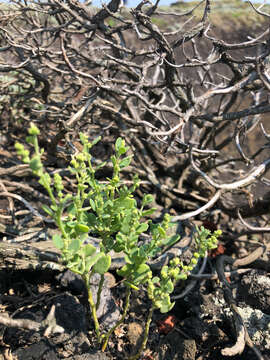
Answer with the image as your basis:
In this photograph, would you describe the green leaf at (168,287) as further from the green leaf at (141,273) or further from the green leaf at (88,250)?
the green leaf at (88,250)

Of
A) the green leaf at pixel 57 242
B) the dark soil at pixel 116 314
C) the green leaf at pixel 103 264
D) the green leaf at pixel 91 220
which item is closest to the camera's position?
the green leaf at pixel 57 242

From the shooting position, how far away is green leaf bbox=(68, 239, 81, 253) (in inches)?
37.3

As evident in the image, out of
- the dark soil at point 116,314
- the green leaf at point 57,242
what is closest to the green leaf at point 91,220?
the green leaf at point 57,242

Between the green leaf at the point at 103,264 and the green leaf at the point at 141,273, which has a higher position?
the green leaf at the point at 103,264

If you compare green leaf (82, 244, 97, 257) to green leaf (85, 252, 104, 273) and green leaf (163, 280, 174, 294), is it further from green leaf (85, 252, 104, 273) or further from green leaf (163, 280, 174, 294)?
green leaf (163, 280, 174, 294)

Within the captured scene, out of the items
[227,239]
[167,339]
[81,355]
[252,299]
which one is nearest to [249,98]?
[227,239]

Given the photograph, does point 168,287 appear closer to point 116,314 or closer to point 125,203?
point 125,203

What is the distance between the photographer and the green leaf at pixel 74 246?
0.95m

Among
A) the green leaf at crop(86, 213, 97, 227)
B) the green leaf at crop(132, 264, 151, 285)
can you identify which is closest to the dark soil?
the green leaf at crop(132, 264, 151, 285)

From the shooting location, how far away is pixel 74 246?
3.12 feet

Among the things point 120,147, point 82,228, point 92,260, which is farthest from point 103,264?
point 120,147

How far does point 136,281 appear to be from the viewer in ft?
3.71

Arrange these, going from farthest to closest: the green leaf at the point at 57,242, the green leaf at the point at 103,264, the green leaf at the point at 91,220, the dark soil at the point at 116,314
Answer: the dark soil at the point at 116,314 < the green leaf at the point at 91,220 < the green leaf at the point at 103,264 < the green leaf at the point at 57,242

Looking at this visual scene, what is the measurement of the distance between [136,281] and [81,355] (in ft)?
1.19
